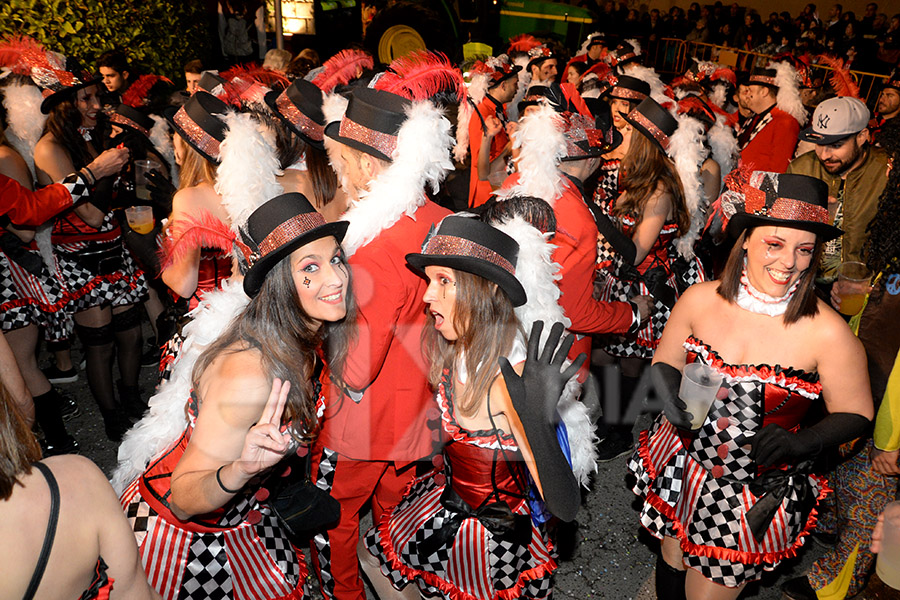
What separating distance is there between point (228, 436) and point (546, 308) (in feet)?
4.25

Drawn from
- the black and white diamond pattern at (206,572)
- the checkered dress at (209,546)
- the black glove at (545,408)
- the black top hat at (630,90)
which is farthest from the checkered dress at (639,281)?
the black and white diamond pattern at (206,572)

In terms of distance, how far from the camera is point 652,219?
394 cm

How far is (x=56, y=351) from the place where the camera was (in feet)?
15.6

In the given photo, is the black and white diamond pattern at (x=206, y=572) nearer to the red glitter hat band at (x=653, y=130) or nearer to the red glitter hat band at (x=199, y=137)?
the red glitter hat band at (x=199, y=137)

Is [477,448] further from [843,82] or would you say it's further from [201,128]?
[843,82]

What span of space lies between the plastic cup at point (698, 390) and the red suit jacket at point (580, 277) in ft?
2.79

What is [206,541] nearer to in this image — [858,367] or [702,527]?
[702,527]

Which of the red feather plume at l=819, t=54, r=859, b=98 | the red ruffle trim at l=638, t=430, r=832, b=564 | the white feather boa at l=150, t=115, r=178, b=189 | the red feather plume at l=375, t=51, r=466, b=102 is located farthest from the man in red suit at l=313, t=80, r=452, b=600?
the red feather plume at l=819, t=54, r=859, b=98

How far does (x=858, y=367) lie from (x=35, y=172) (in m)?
4.71

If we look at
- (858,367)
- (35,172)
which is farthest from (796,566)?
(35,172)

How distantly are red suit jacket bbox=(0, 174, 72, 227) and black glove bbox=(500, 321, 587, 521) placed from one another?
2926 mm

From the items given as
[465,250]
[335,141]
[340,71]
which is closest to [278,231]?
[465,250]

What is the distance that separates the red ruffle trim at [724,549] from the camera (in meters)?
2.40

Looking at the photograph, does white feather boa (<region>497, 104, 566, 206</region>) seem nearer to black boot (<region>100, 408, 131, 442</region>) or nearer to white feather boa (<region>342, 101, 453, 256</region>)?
white feather boa (<region>342, 101, 453, 256</region>)
